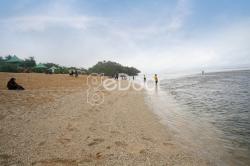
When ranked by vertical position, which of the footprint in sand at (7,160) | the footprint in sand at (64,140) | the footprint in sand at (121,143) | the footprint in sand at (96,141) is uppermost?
the footprint in sand at (7,160)

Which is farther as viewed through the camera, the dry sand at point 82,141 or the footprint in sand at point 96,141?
the footprint in sand at point 96,141

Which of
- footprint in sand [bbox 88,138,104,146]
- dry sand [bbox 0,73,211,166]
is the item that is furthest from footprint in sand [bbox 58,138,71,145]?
footprint in sand [bbox 88,138,104,146]

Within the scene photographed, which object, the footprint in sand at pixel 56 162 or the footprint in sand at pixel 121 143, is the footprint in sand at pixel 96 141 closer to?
the footprint in sand at pixel 121 143

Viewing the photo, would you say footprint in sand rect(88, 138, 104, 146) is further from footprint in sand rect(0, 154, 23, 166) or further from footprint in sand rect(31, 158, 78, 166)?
footprint in sand rect(0, 154, 23, 166)

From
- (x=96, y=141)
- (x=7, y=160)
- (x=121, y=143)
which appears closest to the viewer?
(x=7, y=160)

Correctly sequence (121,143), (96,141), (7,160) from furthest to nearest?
1. (96,141)
2. (121,143)
3. (7,160)

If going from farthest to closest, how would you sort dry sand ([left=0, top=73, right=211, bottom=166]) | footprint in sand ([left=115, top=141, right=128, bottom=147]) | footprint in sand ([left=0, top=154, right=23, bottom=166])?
footprint in sand ([left=115, top=141, right=128, bottom=147]), dry sand ([left=0, top=73, right=211, bottom=166]), footprint in sand ([left=0, top=154, right=23, bottom=166])

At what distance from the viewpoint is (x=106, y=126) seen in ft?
29.6

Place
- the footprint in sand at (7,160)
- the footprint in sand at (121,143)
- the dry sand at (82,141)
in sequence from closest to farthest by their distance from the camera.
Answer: the footprint in sand at (7,160) → the dry sand at (82,141) → the footprint in sand at (121,143)

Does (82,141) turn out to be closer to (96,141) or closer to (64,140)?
(96,141)

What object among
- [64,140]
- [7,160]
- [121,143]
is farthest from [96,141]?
[7,160]

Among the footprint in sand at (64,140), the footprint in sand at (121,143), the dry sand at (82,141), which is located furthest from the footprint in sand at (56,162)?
the footprint in sand at (121,143)

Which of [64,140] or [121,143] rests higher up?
[64,140]

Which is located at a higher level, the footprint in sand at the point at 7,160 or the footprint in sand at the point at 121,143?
the footprint in sand at the point at 7,160
